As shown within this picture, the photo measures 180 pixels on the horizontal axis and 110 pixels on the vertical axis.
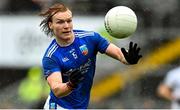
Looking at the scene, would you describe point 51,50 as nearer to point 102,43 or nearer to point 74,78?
point 102,43

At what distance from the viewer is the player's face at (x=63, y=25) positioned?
Result: 28.7ft

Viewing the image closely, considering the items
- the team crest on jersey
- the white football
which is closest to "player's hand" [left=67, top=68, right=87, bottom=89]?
the team crest on jersey

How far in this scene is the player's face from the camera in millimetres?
8758

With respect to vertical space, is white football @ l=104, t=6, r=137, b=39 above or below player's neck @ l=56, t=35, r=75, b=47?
above

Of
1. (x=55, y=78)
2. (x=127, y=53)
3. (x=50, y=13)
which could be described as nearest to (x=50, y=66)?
(x=55, y=78)

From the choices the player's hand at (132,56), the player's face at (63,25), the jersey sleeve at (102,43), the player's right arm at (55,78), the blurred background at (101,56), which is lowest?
the blurred background at (101,56)

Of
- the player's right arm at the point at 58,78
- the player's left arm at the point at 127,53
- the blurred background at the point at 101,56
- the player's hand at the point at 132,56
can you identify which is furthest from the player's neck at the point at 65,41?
the blurred background at the point at 101,56

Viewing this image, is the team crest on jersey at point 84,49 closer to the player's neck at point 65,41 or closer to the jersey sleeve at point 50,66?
the player's neck at point 65,41

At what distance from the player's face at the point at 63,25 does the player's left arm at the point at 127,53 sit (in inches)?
18.3

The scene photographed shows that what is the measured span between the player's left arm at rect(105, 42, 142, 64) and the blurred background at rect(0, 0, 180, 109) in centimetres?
593

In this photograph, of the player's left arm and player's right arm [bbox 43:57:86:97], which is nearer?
player's right arm [bbox 43:57:86:97]

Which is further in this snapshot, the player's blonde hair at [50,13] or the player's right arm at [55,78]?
the player's blonde hair at [50,13]

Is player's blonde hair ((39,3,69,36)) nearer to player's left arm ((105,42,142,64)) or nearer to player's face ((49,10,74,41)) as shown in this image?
player's face ((49,10,74,41))

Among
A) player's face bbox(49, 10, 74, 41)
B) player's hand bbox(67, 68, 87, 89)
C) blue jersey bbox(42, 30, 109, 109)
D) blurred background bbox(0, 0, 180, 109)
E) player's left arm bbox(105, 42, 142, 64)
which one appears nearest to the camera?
player's hand bbox(67, 68, 87, 89)
